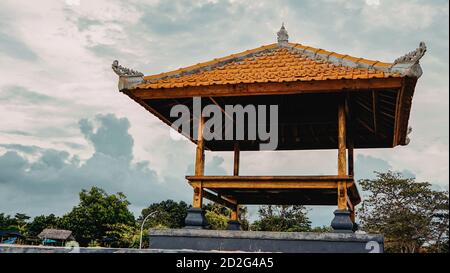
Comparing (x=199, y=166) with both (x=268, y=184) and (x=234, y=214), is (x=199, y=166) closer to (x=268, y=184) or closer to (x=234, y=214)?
(x=268, y=184)

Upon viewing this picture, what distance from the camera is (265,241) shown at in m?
8.09

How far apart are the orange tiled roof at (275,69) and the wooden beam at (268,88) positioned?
0.08 m

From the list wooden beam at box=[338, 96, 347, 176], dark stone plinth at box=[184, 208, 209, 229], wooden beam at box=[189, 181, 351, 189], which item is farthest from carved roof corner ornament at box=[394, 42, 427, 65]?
dark stone plinth at box=[184, 208, 209, 229]

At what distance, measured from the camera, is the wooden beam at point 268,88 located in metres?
8.15

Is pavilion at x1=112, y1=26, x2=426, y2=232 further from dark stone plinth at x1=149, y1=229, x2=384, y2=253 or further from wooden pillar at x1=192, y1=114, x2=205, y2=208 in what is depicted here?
dark stone plinth at x1=149, y1=229, x2=384, y2=253

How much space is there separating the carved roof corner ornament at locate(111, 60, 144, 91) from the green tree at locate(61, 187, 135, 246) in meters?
45.4

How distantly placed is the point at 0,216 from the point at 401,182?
61.7 metres

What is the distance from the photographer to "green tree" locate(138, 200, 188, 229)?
5606 centimetres

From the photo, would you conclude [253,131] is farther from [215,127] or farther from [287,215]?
[287,215]

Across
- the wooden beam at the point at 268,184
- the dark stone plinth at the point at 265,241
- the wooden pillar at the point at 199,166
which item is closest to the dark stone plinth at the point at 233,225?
the wooden pillar at the point at 199,166

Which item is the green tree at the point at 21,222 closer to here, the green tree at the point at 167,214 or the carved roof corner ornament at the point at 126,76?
the green tree at the point at 167,214

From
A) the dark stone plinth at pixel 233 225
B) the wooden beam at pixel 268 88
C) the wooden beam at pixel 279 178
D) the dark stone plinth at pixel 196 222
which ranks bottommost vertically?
the dark stone plinth at pixel 233 225

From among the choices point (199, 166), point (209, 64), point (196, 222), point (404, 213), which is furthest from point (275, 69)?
point (404, 213)

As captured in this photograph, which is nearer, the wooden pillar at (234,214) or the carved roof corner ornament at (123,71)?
the carved roof corner ornament at (123,71)
